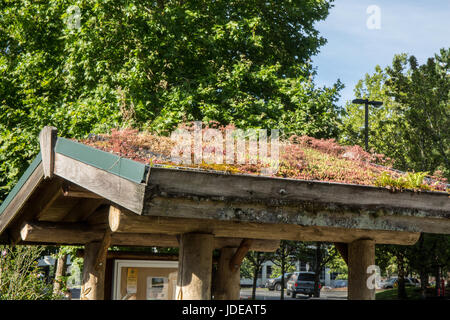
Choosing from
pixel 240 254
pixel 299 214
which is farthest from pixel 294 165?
pixel 240 254

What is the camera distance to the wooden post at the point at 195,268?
5180mm

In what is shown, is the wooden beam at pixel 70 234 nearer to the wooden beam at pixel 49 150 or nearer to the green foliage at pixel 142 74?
the wooden beam at pixel 49 150

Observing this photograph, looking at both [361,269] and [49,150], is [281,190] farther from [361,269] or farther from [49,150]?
[49,150]

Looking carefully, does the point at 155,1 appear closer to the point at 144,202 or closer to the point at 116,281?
the point at 116,281

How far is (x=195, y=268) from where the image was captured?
204 inches

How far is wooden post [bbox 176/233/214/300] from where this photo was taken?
518 cm

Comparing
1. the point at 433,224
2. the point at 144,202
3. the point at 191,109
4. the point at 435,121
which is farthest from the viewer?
the point at 435,121

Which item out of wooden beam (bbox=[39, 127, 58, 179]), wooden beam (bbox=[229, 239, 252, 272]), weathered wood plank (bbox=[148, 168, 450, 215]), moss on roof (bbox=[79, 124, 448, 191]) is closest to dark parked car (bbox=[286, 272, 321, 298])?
wooden beam (bbox=[229, 239, 252, 272])

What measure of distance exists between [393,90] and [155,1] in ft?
32.9

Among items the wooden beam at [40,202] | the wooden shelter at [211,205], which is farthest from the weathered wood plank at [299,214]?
the wooden beam at [40,202]

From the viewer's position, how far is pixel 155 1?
17.4 m

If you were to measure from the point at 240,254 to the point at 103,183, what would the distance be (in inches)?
133
